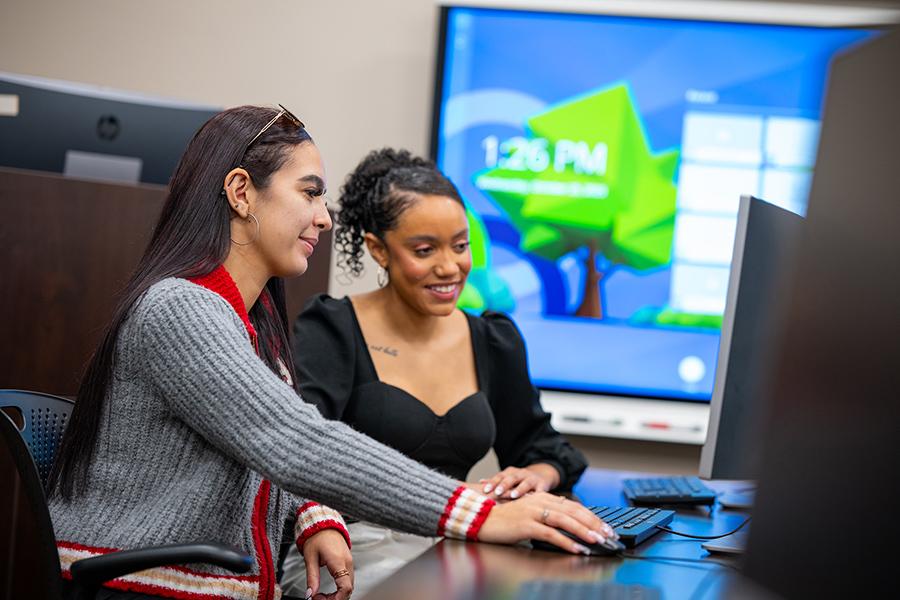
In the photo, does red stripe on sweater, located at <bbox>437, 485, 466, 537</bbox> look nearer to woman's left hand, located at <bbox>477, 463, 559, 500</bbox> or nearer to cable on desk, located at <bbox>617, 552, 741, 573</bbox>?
cable on desk, located at <bbox>617, 552, 741, 573</bbox>

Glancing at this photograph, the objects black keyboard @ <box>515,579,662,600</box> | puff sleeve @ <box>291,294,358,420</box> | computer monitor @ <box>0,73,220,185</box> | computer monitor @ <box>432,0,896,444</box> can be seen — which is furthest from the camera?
computer monitor @ <box>432,0,896,444</box>

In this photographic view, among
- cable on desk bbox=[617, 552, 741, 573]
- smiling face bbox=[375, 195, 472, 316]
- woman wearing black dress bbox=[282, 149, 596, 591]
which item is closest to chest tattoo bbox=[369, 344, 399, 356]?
woman wearing black dress bbox=[282, 149, 596, 591]

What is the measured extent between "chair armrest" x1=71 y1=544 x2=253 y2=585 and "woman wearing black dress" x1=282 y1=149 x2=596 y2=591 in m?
0.76

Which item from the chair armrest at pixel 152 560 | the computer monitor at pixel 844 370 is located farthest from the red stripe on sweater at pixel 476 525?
the computer monitor at pixel 844 370

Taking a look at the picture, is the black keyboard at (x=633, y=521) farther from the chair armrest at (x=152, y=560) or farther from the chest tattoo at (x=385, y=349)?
the chest tattoo at (x=385, y=349)

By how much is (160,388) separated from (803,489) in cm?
93

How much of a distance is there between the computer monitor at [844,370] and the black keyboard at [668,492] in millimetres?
1192

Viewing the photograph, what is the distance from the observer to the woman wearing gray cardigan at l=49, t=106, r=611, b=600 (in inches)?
46.8

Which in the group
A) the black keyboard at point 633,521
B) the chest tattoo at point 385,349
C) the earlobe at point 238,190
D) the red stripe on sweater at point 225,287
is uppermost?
the earlobe at point 238,190

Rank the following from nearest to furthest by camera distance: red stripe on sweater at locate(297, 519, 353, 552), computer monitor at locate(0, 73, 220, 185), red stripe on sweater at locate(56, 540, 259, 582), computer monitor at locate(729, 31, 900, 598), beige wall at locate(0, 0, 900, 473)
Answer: computer monitor at locate(729, 31, 900, 598) → red stripe on sweater at locate(56, 540, 259, 582) → red stripe on sweater at locate(297, 519, 353, 552) → computer monitor at locate(0, 73, 220, 185) → beige wall at locate(0, 0, 900, 473)

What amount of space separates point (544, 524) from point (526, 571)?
0.46ft

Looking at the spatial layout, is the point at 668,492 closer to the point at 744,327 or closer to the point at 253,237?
the point at 744,327

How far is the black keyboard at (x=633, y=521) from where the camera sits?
1.23 meters

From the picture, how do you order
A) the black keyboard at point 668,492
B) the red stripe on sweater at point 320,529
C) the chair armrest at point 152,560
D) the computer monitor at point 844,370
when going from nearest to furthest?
the computer monitor at point 844,370 < the chair armrest at point 152,560 < the red stripe on sweater at point 320,529 < the black keyboard at point 668,492
